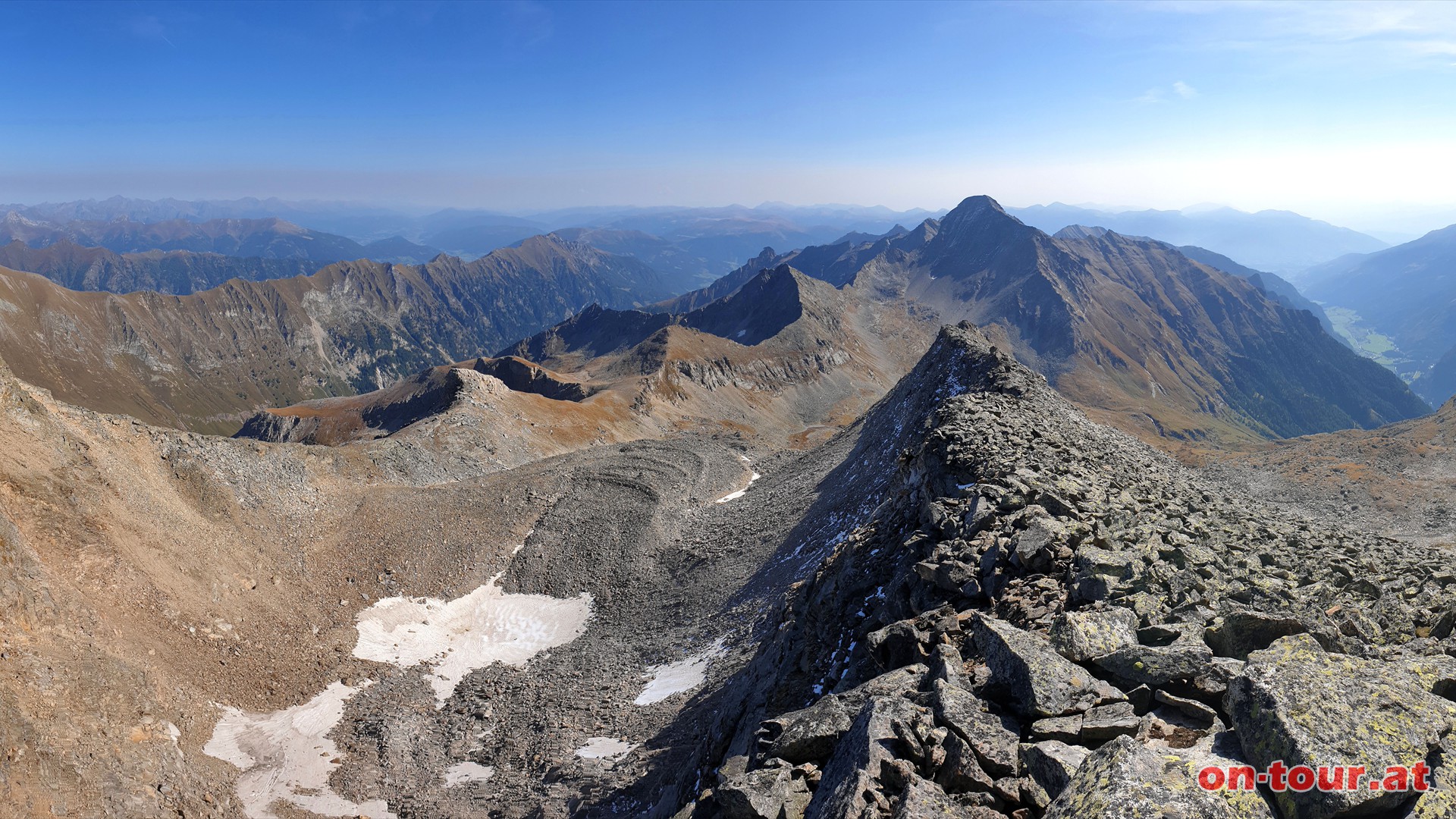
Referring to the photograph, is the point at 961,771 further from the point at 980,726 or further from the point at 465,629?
the point at 465,629

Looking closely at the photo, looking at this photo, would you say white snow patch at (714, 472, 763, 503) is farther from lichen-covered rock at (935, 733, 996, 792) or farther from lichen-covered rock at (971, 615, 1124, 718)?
lichen-covered rock at (935, 733, 996, 792)

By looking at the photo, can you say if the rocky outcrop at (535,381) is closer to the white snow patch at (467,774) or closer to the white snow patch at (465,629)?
the white snow patch at (465,629)

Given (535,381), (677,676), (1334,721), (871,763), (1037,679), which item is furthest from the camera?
(535,381)

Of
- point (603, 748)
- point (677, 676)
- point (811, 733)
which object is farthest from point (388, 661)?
point (811, 733)

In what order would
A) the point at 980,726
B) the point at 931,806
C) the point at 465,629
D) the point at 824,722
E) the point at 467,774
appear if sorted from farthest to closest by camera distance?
1. the point at 465,629
2. the point at 467,774
3. the point at 824,722
4. the point at 980,726
5. the point at 931,806

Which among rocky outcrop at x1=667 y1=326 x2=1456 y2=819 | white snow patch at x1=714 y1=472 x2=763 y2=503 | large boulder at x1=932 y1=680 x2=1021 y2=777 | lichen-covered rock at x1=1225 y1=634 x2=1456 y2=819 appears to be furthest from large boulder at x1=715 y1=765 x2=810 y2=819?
white snow patch at x1=714 y1=472 x2=763 y2=503

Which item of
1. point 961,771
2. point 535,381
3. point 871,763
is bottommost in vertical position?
point 535,381

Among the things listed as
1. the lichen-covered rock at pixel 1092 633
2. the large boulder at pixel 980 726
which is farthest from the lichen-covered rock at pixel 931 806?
the lichen-covered rock at pixel 1092 633
